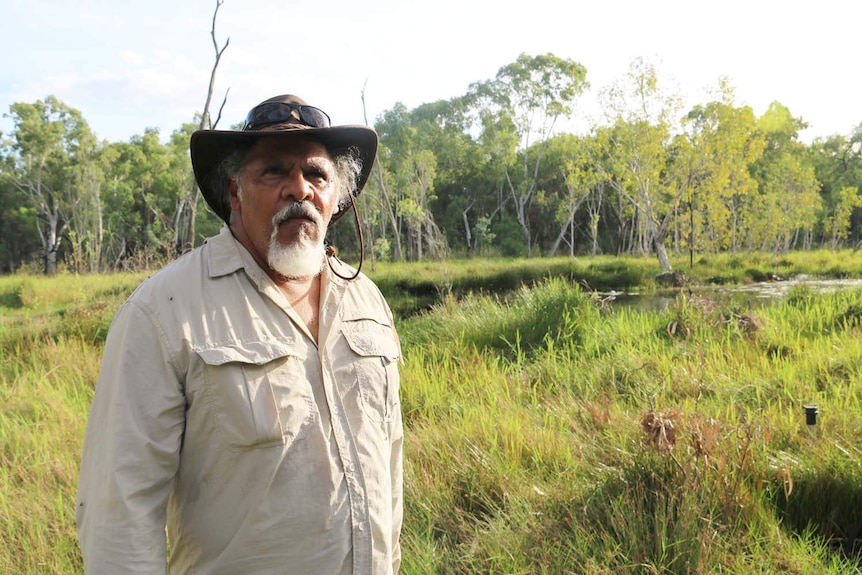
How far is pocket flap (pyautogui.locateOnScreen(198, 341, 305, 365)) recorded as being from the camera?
4.66 ft

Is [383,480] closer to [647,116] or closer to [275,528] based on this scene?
[275,528]

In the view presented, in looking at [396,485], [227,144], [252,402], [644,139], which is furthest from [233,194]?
[644,139]

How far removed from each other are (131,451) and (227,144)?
0.93 meters

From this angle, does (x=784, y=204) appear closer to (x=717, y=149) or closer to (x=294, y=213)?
(x=717, y=149)

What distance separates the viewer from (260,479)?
146 centimetres

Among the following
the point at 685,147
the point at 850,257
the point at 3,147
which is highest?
the point at 3,147

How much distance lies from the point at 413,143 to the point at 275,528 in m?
40.3

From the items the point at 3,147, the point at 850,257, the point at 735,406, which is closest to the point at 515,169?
the point at 850,257

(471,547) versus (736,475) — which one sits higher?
(736,475)

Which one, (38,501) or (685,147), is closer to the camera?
(38,501)

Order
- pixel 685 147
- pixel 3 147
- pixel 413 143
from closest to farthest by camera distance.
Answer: pixel 685 147 → pixel 3 147 → pixel 413 143

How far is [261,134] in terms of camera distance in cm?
175

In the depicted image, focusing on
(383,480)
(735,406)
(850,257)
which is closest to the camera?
(383,480)

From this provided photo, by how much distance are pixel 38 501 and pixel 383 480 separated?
8.77 ft
